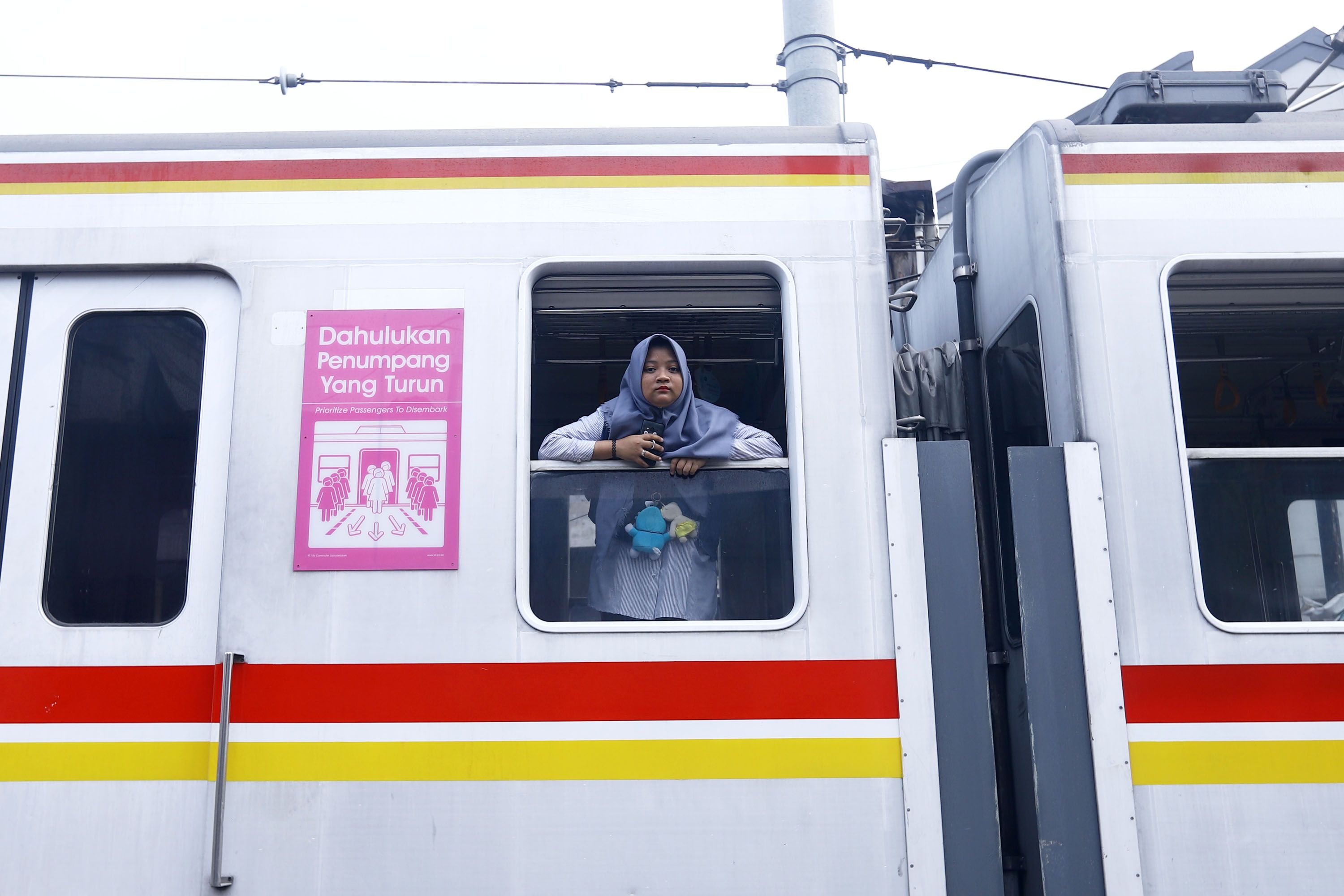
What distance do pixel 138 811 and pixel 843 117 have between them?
499 cm

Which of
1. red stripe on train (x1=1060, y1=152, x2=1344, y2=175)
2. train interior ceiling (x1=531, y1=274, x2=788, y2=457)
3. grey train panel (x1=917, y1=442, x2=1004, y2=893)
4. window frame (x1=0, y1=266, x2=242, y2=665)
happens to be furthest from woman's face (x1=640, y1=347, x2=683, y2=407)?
red stripe on train (x1=1060, y1=152, x2=1344, y2=175)

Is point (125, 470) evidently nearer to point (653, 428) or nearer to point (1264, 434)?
point (653, 428)

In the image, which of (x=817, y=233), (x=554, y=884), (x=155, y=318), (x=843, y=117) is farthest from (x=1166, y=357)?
(x=843, y=117)

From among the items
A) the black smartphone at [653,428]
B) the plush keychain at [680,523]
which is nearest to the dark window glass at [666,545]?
the plush keychain at [680,523]

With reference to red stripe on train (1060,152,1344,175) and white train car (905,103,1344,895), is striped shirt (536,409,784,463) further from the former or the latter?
red stripe on train (1060,152,1344,175)

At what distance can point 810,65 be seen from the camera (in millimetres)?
5707

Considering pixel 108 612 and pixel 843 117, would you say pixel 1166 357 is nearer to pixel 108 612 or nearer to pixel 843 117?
pixel 108 612

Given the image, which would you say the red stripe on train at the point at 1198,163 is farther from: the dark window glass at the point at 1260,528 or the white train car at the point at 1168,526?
the dark window glass at the point at 1260,528

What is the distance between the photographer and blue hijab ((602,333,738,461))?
2.88m

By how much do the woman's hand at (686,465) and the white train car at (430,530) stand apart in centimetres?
6

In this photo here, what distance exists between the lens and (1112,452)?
2801mm

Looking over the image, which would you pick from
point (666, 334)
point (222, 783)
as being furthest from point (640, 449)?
point (222, 783)

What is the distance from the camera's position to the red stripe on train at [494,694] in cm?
267

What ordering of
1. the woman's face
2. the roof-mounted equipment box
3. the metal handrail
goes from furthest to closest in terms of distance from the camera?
the roof-mounted equipment box
the woman's face
the metal handrail
